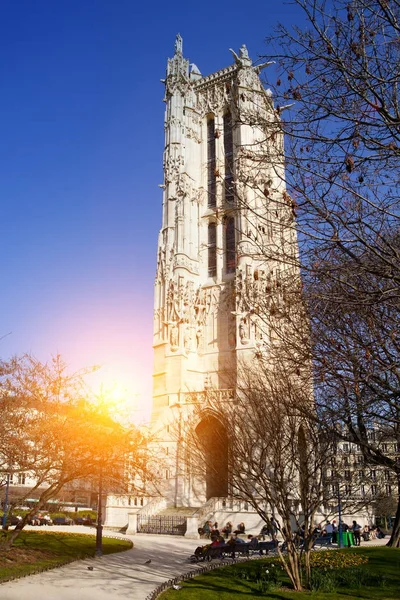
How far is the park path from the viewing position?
10.4m

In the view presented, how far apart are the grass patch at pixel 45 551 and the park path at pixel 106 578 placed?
1.15 ft

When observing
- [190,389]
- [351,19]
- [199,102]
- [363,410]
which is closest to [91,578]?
[363,410]

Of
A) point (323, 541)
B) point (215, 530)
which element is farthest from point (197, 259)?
point (215, 530)

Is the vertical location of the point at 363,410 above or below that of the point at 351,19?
below

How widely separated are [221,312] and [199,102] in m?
17.6

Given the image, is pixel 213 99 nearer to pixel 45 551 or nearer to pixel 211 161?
pixel 211 161

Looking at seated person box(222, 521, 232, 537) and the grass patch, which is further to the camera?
seated person box(222, 521, 232, 537)

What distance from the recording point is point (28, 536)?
20.0 meters

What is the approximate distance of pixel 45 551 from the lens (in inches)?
621

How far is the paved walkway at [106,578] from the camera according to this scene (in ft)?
34.0

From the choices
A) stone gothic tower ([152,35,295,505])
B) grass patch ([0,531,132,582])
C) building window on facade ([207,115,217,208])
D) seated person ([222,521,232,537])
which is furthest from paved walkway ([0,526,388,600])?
building window on facade ([207,115,217,208])

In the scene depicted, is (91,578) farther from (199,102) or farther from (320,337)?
(199,102)

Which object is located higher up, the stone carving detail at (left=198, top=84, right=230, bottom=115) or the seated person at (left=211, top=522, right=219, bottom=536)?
the stone carving detail at (left=198, top=84, right=230, bottom=115)

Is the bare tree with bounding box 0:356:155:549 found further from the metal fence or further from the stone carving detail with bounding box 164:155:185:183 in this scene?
the stone carving detail with bounding box 164:155:185:183
